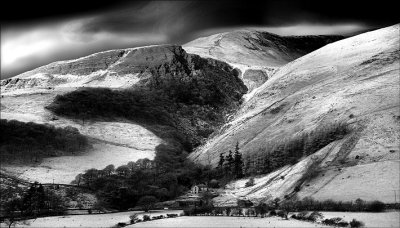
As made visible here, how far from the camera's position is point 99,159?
545ft

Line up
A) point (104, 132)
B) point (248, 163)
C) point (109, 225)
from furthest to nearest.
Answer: point (104, 132)
point (248, 163)
point (109, 225)

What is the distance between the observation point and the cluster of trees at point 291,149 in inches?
5349

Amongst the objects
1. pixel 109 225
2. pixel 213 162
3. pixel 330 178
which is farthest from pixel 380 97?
pixel 109 225

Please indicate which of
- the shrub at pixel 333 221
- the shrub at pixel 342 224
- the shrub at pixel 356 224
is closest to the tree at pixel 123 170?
the shrub at pixel 333 221

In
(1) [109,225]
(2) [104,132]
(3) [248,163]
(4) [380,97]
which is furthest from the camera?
(2) [104,132]

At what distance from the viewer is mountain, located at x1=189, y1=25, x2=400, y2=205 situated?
11350 cm

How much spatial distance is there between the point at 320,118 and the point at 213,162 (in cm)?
3403

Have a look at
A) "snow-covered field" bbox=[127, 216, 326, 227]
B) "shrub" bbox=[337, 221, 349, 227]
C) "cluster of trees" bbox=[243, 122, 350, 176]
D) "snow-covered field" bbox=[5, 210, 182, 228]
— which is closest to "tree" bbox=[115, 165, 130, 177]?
"snow-covered field" bbox=[5, 210, 182, 228]

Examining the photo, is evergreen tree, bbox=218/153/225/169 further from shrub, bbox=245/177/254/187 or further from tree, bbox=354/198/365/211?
tree, bbox=354/198/365/211

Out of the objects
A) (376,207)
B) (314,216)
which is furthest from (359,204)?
(314,216)

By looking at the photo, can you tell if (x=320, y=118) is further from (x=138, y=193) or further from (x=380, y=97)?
(x=138, y=193)

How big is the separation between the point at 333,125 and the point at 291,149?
12140 mm

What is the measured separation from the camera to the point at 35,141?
554ft

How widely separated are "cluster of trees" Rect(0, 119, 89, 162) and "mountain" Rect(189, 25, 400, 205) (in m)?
38.7
